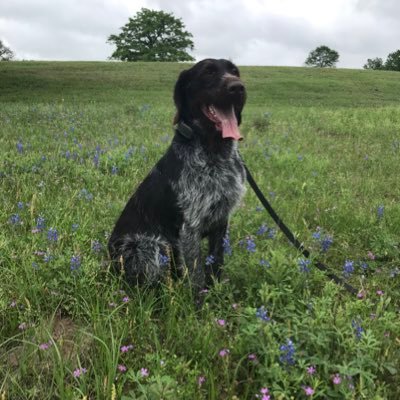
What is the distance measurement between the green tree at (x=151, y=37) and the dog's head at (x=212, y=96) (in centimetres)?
7092

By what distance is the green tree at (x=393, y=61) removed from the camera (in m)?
89.7

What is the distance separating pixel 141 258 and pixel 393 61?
103m

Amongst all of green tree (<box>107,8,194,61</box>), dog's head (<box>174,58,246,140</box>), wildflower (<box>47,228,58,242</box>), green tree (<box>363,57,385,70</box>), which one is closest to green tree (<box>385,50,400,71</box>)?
green tree (<box>363,57,385,70</box>)

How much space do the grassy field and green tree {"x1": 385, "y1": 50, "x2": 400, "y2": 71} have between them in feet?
299

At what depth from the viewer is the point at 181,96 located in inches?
182

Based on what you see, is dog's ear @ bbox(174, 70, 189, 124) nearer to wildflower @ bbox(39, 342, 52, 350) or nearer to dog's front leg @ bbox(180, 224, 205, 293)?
dog's front leg @ bbox(180, 224, 205, 293)

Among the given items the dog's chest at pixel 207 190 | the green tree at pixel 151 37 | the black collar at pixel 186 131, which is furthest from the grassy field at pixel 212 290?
the green tree at pixel 151 37

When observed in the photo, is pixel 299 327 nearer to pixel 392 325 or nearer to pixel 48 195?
pixel 392 325

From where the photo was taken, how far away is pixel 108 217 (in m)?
5.50

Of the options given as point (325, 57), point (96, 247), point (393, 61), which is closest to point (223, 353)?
point (96, 247)

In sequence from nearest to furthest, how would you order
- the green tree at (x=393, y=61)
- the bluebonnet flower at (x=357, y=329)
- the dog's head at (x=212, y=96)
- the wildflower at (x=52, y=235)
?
the bluebonnet flower at (x=357, y=329) < the wildflower at (x=52, y=235) < the dog's head at (x=212, y=96) < the green tree at (x=393, y=61)

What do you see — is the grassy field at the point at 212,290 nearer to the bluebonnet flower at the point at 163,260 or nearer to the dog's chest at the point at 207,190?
the bluebonnet flower at the point at 163,260

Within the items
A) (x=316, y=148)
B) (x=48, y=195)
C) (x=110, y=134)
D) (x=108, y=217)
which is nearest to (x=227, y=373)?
(x=108, y=217)

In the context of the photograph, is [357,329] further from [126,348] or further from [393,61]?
[393,61]
